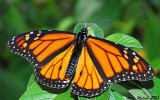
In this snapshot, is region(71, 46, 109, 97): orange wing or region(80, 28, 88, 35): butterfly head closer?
region(71, 46, 109, 97): orange wing

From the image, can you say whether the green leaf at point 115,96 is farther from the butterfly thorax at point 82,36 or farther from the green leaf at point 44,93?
the butterfly thorax at point 82,36

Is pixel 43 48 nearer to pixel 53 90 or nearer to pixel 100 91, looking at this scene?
pixel 53 90

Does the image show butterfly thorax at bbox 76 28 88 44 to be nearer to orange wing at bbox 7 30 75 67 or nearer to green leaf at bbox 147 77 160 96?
orange wing at bbox 7 30 75 67

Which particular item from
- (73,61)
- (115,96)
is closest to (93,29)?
(73,61)

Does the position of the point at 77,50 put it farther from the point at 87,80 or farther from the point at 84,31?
the point at 87,80

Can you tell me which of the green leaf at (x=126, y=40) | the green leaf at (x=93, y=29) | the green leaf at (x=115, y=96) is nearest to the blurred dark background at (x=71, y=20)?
the green leaf at (x=93, y=29)

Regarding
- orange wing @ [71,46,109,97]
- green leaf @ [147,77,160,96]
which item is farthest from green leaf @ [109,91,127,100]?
green leaf @ [147,77,160,96]
